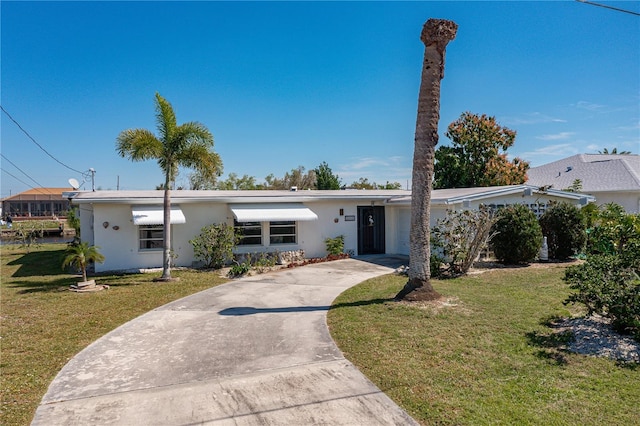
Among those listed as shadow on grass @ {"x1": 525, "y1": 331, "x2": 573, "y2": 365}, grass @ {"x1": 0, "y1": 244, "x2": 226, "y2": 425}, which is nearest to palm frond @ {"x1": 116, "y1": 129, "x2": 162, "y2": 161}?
grass @ {"x1": 0, "y1": 244, "x2": 226, "y2": 425}

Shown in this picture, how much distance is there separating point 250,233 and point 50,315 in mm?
9808

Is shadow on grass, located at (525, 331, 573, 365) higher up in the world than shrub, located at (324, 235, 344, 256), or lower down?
lower down

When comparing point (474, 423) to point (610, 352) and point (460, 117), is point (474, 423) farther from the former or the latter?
point (460, 117)

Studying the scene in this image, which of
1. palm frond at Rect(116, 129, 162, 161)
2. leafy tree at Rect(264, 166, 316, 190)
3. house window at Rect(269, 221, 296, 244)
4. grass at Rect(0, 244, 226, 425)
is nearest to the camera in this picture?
grass at Rect(0, 244, 226, 425)

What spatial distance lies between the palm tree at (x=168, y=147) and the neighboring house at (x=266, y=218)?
2.23 metres

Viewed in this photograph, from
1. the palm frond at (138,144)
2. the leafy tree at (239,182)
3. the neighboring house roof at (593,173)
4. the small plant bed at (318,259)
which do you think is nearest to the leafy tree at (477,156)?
the neighboring house roof at (593,173)

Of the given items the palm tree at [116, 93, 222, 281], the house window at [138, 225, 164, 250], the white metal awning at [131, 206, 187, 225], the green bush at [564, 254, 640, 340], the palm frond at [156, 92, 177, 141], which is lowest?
the green bush at [564, 254, 640, 340]

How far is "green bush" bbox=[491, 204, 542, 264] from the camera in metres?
15.8

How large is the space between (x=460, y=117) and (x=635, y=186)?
15.1m

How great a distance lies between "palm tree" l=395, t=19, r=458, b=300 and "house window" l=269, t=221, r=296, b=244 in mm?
10130

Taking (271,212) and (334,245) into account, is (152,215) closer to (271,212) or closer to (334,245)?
(271,212)

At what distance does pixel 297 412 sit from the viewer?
5.32 meters

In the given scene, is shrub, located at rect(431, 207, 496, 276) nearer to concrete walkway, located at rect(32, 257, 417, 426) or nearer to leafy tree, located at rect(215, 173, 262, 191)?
concrete walkway, located at rect(32, 257, 417, 426)

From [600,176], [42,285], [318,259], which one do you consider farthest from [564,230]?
A: [42,285]
